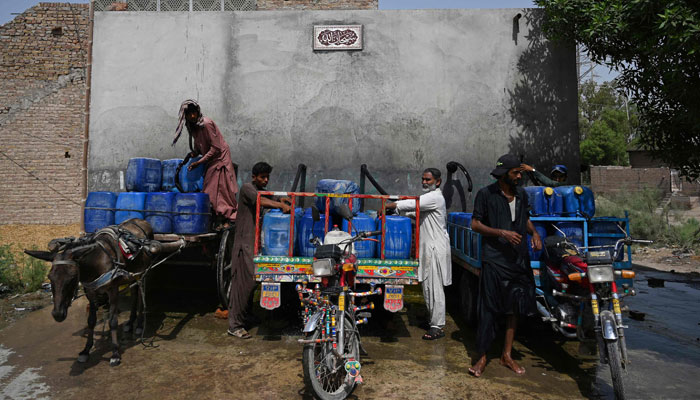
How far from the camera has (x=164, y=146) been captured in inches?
311

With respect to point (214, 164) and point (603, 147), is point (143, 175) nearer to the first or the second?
point (214, 164)

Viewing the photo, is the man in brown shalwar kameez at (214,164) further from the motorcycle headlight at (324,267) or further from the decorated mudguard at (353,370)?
the decorated mudguard at (353,370)

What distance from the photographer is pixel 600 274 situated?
3387 mm

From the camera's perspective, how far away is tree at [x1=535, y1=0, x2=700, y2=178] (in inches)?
201

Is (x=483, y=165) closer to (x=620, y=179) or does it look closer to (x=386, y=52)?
(x=386, y=52)

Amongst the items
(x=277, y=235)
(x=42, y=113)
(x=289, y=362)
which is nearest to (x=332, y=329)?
(x=289, y=362)

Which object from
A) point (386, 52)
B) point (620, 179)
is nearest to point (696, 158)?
point (386, 52)

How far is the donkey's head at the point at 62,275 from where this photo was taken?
361 cm

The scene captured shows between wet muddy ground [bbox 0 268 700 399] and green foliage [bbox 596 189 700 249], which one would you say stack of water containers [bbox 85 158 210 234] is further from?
green foliage [bbox 596 189 700 249]

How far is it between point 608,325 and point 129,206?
491 cm

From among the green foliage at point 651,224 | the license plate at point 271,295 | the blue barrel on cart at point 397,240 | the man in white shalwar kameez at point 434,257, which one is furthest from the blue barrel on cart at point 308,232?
the green foliage at point 651,224

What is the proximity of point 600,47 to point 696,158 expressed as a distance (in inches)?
87.4

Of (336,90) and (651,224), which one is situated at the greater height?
(336,90)

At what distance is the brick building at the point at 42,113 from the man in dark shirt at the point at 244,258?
36.8 ft
